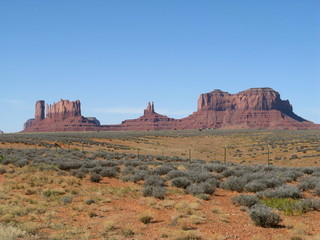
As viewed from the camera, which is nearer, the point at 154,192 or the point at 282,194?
the point at 282,194

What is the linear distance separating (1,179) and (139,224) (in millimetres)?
11057

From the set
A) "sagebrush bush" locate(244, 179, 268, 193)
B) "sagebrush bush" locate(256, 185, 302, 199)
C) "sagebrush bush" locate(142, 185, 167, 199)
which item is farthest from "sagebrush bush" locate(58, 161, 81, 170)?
"sagebrush bush" locate(256, 185, 302, 199)

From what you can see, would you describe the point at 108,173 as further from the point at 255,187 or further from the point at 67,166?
the point at 255,187

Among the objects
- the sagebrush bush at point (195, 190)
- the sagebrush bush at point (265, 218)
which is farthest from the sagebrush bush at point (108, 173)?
the sagebrush bush at point (265, 218)

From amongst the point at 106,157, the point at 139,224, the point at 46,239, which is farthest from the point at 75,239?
the point at 106,157

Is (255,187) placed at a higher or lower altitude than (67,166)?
lower

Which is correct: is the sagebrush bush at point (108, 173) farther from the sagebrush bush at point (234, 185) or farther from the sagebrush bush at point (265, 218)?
the sagebrush bush at point (265, 218)

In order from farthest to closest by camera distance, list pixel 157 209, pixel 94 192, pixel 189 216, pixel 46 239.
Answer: pixel 94 192 < pixel 157 209 < pixel 189 216 < pixel 46 239

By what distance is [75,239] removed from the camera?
7867 mm

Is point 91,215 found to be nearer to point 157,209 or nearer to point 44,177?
point 157,209

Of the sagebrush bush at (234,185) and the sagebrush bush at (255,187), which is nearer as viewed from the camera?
the sagebrush bush at (255,187)

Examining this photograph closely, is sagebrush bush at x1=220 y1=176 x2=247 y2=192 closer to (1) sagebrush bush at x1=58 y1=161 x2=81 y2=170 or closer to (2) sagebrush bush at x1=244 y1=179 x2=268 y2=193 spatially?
(2) sagebrush bush at x1=244 y1=179 x2=268 y2=193

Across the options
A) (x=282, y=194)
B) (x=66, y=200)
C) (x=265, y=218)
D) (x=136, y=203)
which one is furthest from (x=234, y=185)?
(x=66, y=200)

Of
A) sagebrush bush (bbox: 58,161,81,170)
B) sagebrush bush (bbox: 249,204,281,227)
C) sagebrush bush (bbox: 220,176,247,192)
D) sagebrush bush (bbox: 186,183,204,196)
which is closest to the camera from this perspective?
sagebrush bush (bbox: 249,204,281,227)
